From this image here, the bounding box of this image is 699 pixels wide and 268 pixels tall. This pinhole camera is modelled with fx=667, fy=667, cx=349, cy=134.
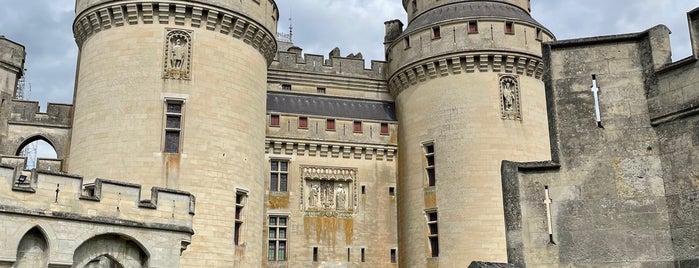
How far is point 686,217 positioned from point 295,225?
52.9 ft

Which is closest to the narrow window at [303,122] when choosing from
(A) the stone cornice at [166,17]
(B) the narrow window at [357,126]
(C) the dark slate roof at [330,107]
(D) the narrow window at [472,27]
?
(C) the dark slate roof at [330,107]

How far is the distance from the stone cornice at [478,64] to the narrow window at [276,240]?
7.18 m

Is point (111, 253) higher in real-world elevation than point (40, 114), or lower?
lower

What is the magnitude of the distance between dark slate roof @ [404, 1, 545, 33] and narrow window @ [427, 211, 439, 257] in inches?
272

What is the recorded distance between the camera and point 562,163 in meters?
8.68

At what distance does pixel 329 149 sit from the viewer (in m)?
23.8

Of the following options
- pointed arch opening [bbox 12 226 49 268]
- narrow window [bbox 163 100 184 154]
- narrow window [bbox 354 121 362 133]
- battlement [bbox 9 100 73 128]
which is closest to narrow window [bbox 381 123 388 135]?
narrow window [bbox 354 121 362 133]

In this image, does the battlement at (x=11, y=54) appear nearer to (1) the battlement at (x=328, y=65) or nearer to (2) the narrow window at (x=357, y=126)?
(1) the battlement at (x=328, y=65)

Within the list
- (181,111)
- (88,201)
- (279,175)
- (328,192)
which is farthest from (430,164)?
(88,201)

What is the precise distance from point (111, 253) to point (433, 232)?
39.2 ft

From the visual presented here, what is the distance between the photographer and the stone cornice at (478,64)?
23.0 meters

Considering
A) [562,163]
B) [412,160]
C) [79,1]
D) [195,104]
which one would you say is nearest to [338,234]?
[412,160]

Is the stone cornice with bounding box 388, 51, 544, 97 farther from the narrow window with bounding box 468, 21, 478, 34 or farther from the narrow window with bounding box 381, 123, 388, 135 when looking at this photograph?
the narrow window with bounding box 381, 123, 388, 135

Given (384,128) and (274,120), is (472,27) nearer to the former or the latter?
(384,128)
